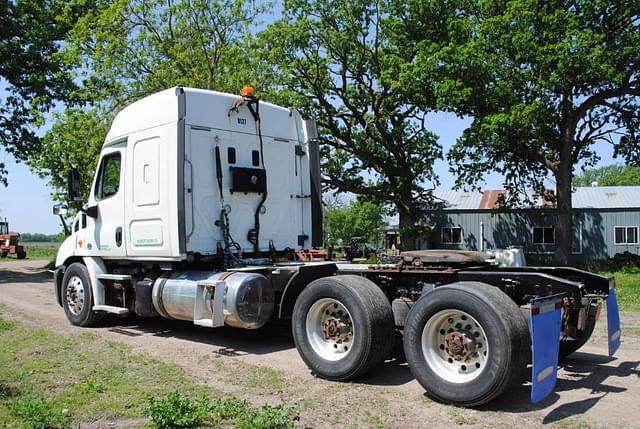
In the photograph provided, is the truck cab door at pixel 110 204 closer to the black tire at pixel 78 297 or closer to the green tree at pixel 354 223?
the black tire at pixel 78 297

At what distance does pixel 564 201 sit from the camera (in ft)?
91.4

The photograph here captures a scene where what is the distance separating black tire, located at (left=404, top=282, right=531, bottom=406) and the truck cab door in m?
5.60

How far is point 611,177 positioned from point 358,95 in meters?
80.8

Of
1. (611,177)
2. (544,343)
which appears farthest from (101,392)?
(611,177)

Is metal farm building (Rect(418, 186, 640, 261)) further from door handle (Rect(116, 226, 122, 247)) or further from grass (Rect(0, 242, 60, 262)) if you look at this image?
grass (Rect(0, 242, 60, 262))

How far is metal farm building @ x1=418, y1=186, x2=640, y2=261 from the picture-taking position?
3875 cm

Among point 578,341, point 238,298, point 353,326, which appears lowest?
point 578,341

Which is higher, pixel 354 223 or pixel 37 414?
pixel 354 223

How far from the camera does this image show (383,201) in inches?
1323

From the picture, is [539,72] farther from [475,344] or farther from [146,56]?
[475,344]

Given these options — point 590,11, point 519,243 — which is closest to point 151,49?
point 590,11

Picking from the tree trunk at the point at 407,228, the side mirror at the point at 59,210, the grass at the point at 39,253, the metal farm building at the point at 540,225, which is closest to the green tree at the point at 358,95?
the tree trunk at the point at 407,228

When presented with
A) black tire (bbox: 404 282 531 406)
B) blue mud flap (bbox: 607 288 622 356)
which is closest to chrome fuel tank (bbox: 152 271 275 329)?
black tire (bbox: 404 282 531 406)

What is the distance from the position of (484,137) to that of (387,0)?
8661mm
